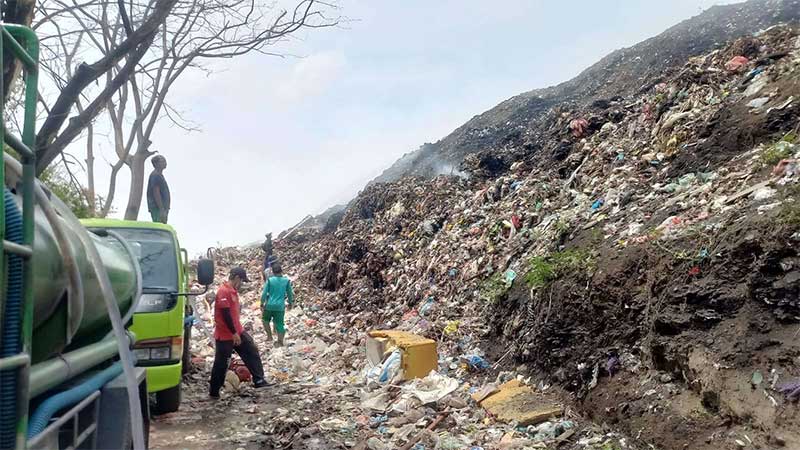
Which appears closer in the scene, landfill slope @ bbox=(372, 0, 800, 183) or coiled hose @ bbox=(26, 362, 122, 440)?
coiled hose @ bbox=(26, 362, 122, 440)

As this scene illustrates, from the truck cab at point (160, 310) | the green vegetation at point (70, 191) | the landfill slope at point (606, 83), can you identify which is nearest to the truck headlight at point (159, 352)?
the truck cab at point (160, 310)

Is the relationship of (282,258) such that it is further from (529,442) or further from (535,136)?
(529,442)

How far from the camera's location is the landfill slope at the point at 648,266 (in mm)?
4141

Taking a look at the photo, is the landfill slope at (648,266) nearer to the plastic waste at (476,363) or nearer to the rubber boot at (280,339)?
the plastic waste at (476,363)

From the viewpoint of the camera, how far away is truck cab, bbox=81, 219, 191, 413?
5.32 m

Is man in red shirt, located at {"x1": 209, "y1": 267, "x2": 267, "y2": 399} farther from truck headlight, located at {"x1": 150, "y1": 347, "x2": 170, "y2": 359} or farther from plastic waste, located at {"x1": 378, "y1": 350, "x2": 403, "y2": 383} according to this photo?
plastic waste, located at {"x1": 378, "y1": 350, "x2": 403, "y2": 383}

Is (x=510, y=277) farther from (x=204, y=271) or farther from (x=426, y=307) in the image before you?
(x=204, y=271)

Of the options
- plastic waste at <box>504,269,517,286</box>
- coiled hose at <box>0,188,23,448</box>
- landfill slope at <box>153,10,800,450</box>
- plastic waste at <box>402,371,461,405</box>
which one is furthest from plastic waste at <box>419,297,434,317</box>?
coiled hose at <box>0,188,23,448</box>

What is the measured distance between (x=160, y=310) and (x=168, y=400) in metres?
1.05

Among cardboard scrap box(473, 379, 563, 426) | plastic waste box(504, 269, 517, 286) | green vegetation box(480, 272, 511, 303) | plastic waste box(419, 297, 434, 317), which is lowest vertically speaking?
cardboard scrap box(473, 379, 563, 426)

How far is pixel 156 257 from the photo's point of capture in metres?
6.14

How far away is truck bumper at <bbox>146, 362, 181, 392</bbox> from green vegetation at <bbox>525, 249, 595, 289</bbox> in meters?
3.79

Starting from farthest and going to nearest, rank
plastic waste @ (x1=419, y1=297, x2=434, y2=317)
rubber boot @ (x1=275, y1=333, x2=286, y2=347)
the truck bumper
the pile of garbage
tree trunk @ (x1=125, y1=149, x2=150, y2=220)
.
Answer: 1. tree trunk @ (x1=125, y1=149, x2=150, y2=220)
2. rubber boot @ (x1=275, y1=333, x2=286, y2=347)
3. plastic waste @ (x1=419, y1=297, x2=434, y2=317)
4. the truck bumper
5. the pile of garbage

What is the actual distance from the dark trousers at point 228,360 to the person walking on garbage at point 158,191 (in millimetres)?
3371
